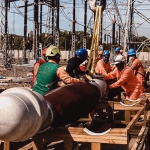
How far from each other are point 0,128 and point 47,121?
0.76m

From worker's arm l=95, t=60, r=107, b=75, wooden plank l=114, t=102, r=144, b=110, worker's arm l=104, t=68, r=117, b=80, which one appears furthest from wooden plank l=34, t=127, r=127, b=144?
worker's arm l=95, t=60, r=107, b=75

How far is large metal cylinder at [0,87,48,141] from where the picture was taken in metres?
3.79

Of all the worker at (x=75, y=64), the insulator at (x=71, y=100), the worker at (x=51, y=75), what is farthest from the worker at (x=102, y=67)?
the worker at (x=51, y=75)

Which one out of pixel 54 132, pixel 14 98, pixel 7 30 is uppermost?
pixel 7 30

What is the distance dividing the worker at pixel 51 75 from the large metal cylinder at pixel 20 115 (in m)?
1.41

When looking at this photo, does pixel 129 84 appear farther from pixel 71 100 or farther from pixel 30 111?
pixel 30 111

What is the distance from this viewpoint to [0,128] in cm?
383

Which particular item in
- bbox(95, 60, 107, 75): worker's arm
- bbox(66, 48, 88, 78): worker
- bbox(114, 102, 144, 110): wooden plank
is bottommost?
bbox(114, 102, 144, 110): wooden plank

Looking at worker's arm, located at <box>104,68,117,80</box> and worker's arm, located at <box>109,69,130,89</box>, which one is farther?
worker's arm, located at <box>104,68,117,80</box>

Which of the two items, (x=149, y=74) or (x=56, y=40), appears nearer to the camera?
(x=149, y=74)

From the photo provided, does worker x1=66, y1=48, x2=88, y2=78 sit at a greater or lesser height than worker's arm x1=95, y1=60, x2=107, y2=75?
greater

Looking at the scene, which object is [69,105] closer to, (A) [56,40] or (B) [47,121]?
(B) [47,121]

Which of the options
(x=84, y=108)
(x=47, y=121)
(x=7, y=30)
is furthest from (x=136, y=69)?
(x=7, y=30)

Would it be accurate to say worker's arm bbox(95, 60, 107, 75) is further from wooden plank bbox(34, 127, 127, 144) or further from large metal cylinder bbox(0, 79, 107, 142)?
wooden plank bbox(34, 127, 127, 144)
